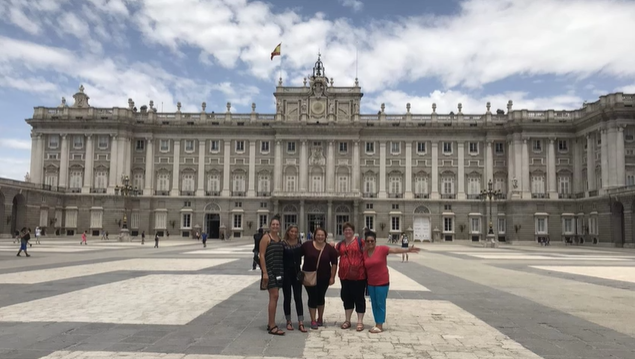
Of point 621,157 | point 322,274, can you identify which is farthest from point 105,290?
point 621,157

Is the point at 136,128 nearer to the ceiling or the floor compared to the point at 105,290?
nearer to the ceiling

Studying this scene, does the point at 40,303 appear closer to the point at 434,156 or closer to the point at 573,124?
the point at 434,156

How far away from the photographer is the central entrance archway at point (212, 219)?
60.3m

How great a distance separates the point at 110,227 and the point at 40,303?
51.2 metres

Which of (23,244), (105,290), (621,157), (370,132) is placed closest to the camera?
(105,290)

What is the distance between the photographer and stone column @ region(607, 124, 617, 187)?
49.9m

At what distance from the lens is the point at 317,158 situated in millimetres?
60125

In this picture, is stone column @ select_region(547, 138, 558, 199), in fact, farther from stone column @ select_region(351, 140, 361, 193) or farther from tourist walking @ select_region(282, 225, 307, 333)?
tourist walking @ select_region(282, 225, 307, 333)

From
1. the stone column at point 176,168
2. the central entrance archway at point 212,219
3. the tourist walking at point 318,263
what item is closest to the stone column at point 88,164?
the stone column at point 176,168

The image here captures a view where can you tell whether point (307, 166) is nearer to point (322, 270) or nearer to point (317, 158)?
point (317, 158)

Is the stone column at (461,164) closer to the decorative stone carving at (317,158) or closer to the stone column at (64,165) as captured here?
the decorative stone carving at (317,158)

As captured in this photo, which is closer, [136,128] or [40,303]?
[40,303]

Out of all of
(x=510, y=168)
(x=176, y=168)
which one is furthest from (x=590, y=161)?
(x=176, y=168)

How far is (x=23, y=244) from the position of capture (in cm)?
2442
